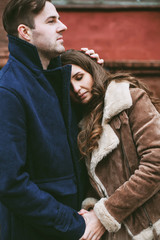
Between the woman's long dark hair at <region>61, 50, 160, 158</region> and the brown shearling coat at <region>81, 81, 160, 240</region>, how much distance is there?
7cm

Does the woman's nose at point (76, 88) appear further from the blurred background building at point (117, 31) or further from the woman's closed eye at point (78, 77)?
the blurred background building at point (117, 31)

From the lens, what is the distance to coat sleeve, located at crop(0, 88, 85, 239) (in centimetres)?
128

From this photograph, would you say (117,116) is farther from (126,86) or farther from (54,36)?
(54,36)

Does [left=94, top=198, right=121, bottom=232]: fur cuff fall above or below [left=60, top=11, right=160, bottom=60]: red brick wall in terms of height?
below

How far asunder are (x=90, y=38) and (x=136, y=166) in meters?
2.67

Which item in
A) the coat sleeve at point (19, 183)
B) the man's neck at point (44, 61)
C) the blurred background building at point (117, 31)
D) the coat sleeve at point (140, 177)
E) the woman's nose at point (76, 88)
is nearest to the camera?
the coat sleeve at point (19, 183)

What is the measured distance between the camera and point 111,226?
156cm

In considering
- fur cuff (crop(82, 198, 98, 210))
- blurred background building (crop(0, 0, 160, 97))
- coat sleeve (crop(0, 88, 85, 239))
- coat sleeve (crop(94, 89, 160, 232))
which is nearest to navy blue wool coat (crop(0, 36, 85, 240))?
coat sleeve (crop(0, 88, 85, 239))

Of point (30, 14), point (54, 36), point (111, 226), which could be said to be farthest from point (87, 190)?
point (30, 14)

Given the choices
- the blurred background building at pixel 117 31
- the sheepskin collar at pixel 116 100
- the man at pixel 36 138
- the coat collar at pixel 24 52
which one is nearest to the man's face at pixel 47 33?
the man at pixel 36 138

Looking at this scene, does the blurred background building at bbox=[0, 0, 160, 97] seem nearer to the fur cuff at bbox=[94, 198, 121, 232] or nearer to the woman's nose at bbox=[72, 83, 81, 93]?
the woman's nose at bbox=[72, 83, 81, 93]

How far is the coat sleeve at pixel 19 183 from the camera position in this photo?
1.28 metres

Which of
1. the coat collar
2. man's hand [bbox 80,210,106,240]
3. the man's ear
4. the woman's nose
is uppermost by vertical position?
the man's ear

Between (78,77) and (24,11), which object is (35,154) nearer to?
(78,77)
